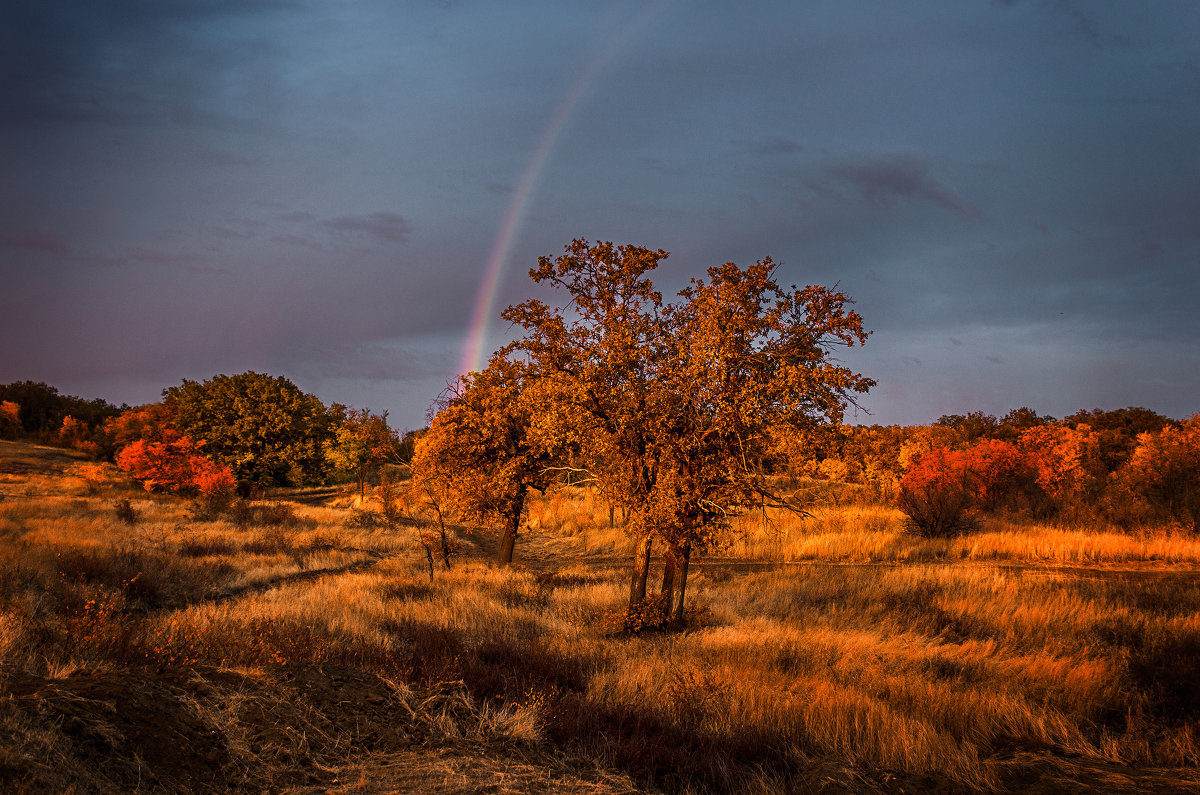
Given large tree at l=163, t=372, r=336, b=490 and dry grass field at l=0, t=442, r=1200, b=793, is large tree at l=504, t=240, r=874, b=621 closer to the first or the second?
dry grass field at l=0, t=442, r=1200, b=793

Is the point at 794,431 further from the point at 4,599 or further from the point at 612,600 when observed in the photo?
the point at 4,599

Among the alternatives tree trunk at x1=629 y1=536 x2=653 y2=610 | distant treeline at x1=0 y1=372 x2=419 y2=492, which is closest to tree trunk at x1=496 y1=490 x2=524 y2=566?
tree trunk at x1=629 y1=536 x2=653 y2=610

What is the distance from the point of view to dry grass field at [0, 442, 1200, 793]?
17.3 ft

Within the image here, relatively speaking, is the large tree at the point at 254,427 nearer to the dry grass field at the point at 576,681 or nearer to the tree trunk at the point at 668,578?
the dry grass field at the point at 576,681

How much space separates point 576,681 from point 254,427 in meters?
47.0

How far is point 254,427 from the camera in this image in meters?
48.3

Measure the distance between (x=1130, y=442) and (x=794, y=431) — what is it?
219 feet

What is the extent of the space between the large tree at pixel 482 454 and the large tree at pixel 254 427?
31.8 meters

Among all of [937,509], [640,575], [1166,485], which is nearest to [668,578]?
[640,575]

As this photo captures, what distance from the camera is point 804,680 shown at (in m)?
9.70

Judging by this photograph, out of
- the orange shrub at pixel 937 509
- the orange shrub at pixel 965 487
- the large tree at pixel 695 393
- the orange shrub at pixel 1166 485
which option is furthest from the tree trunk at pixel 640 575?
the orange shrub at pixel 1166 485

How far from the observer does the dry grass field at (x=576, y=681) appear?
5.28 metres

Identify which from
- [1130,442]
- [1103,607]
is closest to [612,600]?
[1103,607]

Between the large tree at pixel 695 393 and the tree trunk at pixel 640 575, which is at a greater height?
the large tree at pixel 695 393
